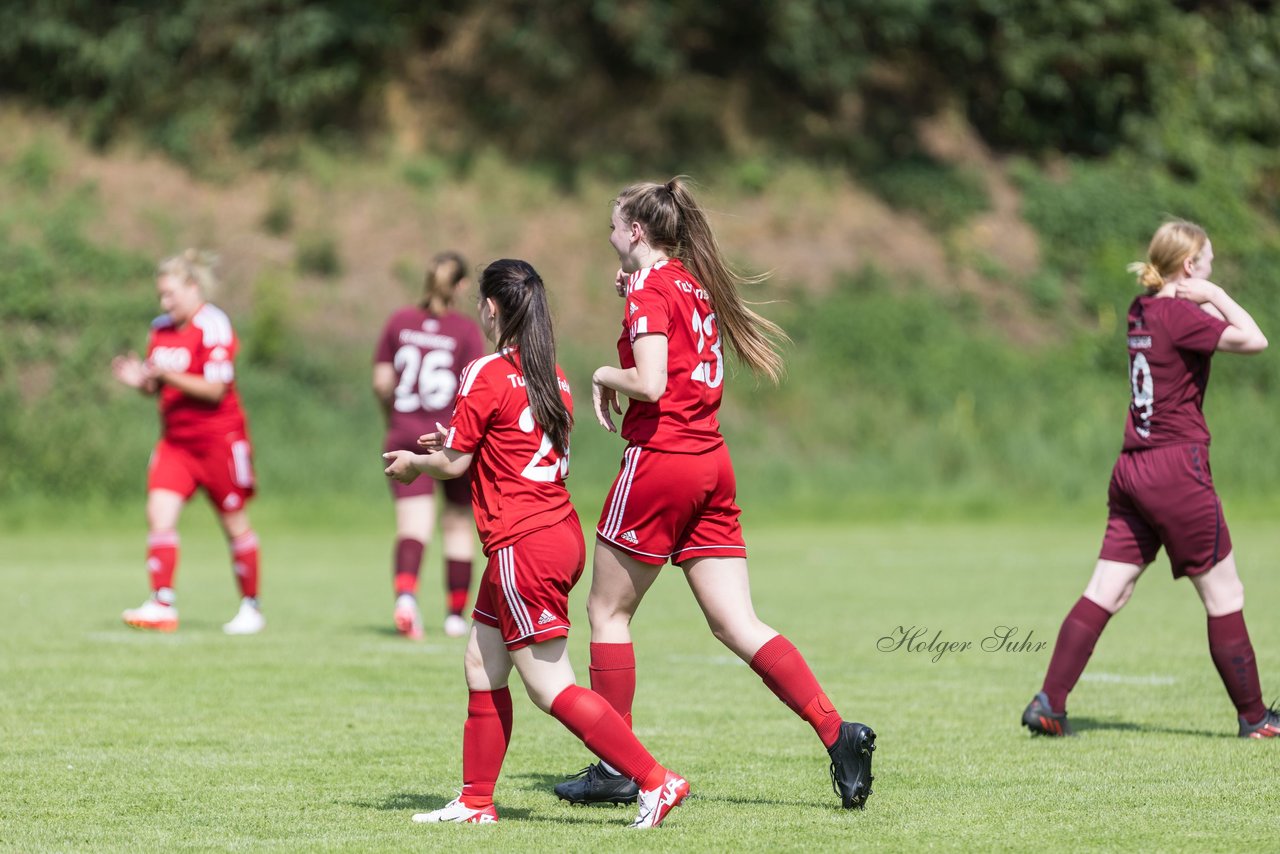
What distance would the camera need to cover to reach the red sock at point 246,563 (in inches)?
392

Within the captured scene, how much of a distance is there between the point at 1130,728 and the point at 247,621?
538 cm

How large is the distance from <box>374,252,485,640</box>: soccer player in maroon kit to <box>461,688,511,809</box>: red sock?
467cm

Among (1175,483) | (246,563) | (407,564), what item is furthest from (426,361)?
(1175,483)

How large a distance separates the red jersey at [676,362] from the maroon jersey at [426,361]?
15.0 feet

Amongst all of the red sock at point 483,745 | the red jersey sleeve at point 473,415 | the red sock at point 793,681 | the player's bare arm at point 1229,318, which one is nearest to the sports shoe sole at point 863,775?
the red sock at point 793,681

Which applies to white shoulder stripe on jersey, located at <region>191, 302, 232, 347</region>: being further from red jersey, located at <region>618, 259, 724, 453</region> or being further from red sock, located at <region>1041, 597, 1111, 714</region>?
red sock, located at <region>1041, 597, 1111, 714</region>

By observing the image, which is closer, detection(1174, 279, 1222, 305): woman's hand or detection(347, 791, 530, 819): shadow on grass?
detection(347, 791, 530, 819): shadow on grass

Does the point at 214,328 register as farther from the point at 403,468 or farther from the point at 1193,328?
the point at 1193,328

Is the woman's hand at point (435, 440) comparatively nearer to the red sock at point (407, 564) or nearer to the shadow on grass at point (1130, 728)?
the shadow on grass at point (1130, 728)

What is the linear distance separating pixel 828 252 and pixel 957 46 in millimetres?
4697

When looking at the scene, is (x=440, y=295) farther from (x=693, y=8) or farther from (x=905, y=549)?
(x=693, y=8)

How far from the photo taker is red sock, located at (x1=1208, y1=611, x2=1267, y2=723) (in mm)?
6465

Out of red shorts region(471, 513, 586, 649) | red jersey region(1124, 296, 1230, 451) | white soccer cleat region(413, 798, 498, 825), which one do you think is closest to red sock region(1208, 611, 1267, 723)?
red jersey region(1124, 296, 1230, 451)

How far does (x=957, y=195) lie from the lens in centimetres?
2828
